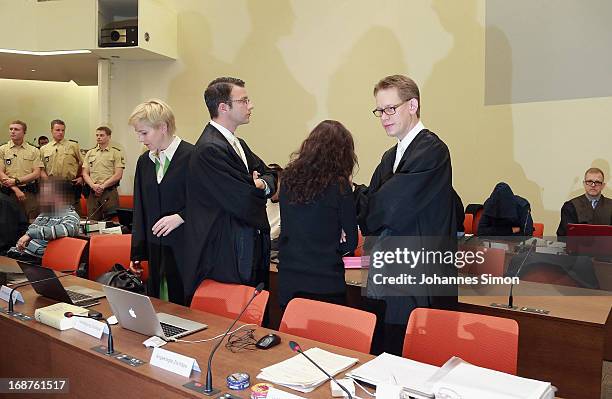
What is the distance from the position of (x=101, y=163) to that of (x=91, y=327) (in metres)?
5.64

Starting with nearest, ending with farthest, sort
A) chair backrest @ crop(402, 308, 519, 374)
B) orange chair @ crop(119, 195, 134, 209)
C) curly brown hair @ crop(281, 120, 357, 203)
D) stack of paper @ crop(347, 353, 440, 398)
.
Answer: stack of paper @ crop(347, 353, 440, 398), chair backrest @ crop(402, 308, 519, 374), curly brown hair @ crop(281, 120, 357, 203), orange chair @ crop(119, 195, 134, 209)

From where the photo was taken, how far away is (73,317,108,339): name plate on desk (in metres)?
1.83

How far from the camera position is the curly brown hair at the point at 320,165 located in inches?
93.6

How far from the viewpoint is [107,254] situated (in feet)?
11.3

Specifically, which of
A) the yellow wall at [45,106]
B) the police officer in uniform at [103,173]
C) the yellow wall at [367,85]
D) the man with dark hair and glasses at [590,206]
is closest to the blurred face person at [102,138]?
the police officer in uniform at [103,173]

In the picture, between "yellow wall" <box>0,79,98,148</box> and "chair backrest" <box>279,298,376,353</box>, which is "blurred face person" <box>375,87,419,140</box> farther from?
"yellow wall" <box>0,79,98,148</box>

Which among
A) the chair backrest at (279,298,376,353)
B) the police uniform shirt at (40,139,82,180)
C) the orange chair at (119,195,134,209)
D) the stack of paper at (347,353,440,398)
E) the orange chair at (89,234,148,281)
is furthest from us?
the police uniform shirt at (40,139,82,180)

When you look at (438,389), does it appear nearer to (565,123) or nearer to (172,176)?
(172,176)

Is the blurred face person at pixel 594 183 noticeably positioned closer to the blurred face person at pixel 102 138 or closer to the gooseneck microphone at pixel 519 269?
the gooseneck microphone at pixel 519 269

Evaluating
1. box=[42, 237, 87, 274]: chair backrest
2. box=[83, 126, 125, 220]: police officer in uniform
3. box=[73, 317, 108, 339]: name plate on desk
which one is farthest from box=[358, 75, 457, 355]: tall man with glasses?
box=[83, 126, 125, 220]: police officer in uniform

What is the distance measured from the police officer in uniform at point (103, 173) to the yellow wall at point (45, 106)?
4.13 metres

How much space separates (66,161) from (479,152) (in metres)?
5.57

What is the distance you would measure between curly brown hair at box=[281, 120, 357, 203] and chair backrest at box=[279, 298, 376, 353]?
1.81ft

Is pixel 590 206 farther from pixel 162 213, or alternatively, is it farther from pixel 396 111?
pixel 162 213
